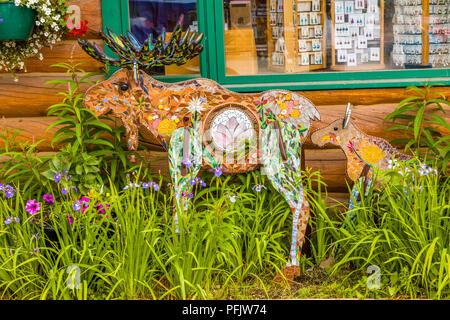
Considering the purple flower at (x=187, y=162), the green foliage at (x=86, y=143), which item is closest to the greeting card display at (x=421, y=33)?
the purple flower at (x=187, y=162)

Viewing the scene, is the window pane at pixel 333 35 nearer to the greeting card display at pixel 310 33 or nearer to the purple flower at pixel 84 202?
the greeting card display at pixel 310 33

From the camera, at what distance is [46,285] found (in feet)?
10.6

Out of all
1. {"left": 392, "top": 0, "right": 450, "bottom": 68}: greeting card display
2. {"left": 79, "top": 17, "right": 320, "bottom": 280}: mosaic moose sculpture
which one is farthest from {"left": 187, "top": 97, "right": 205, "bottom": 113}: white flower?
{"left": 392, "top": 0, "right": 450, "bottom": 68}: greeting card display

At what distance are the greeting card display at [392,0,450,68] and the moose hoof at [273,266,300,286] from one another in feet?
6.61

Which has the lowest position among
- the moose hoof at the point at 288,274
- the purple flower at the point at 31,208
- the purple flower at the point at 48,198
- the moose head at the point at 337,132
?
the moose hoof at the point at 288,274

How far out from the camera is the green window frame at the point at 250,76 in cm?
436

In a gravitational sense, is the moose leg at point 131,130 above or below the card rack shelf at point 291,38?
below

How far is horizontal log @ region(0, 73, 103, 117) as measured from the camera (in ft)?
15.0

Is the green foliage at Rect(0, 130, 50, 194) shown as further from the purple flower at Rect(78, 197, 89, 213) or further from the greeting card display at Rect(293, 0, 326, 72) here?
the greeting card display at Rect(293, 0, 326, 72)

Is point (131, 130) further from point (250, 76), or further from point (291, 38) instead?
point (291, 38)

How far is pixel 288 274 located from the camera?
3.53 m

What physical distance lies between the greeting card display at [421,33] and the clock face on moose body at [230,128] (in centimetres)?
157

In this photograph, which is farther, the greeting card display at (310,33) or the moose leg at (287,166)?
the greeting card display at (310,33)
